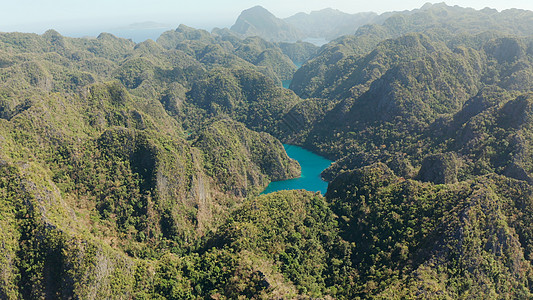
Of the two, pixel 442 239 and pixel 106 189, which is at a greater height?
pixel 106 189

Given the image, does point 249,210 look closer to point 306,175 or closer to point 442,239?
point 442,239

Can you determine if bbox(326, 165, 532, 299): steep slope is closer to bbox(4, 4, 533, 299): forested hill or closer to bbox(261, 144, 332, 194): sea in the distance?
bbox(4, 4, 533, 299): forested hill

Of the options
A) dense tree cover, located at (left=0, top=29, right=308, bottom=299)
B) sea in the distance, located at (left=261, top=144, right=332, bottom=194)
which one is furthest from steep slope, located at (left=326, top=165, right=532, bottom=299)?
sea in the distance, located at (left=261, top=144, right=332, bottom=194)

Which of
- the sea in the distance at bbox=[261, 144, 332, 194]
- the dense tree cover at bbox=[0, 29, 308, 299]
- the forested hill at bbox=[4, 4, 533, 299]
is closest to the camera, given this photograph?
the dense tree cover at bbox=[0, 29, 308, 299]

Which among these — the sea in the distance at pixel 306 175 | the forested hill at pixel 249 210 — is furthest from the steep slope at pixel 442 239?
the sea in the distance at pixel 306 175

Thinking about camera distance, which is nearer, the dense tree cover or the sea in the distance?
the dense tree cover

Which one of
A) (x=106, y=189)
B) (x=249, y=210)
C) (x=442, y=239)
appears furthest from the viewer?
(x=106, y=189)

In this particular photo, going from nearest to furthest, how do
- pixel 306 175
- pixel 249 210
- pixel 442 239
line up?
pixel 442 239 < pixel 249 210 < pixel 306 175

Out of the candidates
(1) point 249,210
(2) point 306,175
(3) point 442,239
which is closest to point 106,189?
(1) point 249,210

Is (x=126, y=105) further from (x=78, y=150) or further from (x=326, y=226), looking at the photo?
(x=326, y=226)
